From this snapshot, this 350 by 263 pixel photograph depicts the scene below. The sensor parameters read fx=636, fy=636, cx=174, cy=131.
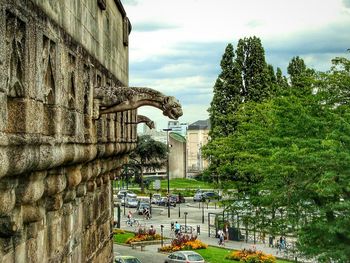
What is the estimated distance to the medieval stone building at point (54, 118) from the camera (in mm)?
5195

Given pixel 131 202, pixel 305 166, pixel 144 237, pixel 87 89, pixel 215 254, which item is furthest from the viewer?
pixel 131 202

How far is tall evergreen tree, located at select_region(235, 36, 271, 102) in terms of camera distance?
52750 millimetres

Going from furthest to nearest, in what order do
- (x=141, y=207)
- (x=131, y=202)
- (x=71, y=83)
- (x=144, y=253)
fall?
(x=131, y=202)
(x=141, y=207)
(x=144, y=253)
(x=71, y=83)

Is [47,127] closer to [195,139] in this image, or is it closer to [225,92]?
[225,92]

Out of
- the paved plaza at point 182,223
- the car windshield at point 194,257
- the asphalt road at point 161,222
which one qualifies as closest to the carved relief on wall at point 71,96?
the car windshield at point 194,257

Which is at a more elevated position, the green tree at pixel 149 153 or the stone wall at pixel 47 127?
the green tree at pixel 149 153

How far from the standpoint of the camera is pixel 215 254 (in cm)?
3556

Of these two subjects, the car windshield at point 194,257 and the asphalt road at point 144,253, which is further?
the asphalt road at point 144,253

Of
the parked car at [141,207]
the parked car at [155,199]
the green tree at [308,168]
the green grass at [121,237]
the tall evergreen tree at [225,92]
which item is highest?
the tall evergreen tree at [225,92]

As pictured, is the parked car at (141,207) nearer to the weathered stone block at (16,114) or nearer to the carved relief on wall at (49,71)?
the carved relief on wall at (49,71)

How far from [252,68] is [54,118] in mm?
48261

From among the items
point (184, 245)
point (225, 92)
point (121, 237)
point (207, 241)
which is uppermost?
point (225, 92)

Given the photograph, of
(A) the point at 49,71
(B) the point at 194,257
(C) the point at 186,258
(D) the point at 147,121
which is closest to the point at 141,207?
(C) the point at 186,258

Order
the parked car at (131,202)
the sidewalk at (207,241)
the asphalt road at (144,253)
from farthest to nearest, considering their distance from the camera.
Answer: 1. the parked car at (131,202)
2. the sidewalk at (207,241)
3. the asphalt road at (144,253)
